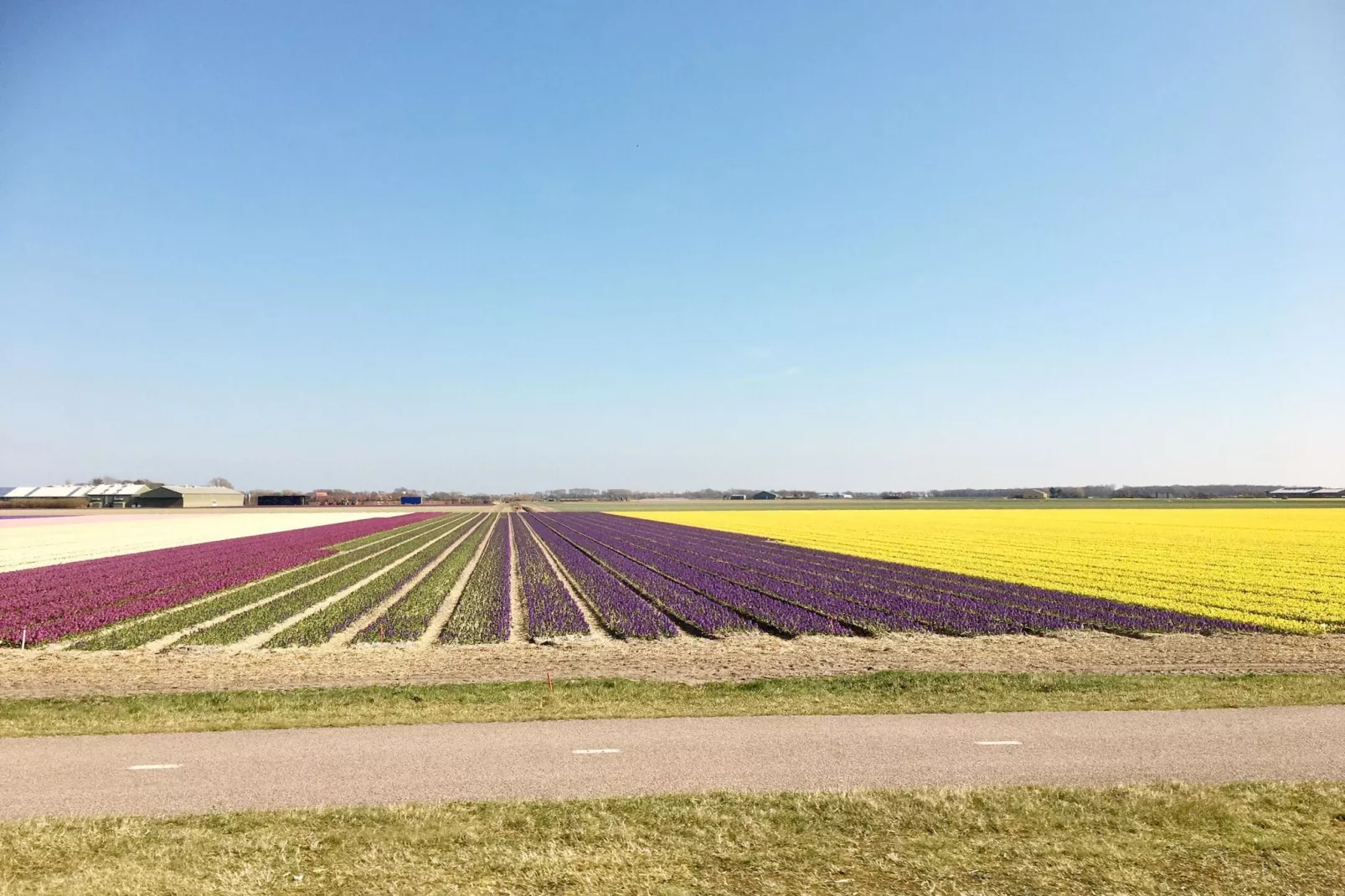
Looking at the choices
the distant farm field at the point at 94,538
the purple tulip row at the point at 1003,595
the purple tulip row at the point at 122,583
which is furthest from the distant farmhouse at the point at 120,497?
the purple tulip row at the point at 1003,595

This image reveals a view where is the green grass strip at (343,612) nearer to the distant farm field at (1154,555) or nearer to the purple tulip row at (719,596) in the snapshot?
the purple tulip row at (719,596)

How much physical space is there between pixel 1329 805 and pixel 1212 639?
14205mm

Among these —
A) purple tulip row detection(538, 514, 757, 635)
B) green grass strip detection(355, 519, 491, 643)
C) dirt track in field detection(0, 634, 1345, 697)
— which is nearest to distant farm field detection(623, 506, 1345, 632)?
dirt track in field detection(0, 634, 1345, 697)

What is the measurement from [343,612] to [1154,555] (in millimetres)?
41876

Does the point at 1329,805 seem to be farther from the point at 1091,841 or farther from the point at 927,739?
the point at 927,739

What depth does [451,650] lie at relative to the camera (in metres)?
19.9

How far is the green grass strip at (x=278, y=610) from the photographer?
71.9ft

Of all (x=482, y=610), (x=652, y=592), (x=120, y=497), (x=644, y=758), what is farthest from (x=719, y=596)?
(x=120, y=497)

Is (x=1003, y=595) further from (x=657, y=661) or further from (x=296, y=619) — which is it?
(x=296, y=619)

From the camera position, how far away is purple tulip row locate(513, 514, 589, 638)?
23219mm

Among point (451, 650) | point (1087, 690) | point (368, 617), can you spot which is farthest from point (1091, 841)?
point (368, 617)

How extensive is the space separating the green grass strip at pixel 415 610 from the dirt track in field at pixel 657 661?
196 cm

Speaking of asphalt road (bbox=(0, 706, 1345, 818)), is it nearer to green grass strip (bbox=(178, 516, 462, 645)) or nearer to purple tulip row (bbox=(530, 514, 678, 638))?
purple tulip row (bbox=(530, 514, 678, 638))

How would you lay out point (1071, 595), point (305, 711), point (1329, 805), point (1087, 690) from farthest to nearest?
point (1071, 595)
point (1087, 690)
point (305, 711)
point (1329, 805)
